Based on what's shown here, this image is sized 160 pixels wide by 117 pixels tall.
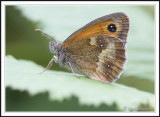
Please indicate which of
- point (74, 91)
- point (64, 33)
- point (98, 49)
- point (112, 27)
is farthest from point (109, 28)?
point (74, 91)

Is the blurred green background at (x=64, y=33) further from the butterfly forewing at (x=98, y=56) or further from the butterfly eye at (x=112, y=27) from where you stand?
the butterfly eye at (x=112, y=27)

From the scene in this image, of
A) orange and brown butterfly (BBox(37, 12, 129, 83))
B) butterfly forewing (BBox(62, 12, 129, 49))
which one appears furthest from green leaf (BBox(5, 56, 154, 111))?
butterfly forewing (BBox(62, 12, 129, 49))

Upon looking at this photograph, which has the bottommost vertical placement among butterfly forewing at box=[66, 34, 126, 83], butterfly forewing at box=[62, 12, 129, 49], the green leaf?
the green leaf

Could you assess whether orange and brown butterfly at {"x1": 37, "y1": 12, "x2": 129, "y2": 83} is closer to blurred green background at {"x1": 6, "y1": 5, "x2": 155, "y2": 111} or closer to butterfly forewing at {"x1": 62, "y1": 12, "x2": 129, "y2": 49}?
butterfly forewing at {"x1": 62, "y1": 12, "x2": 129, "y2": 49}

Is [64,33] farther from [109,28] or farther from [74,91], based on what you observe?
[74,91]

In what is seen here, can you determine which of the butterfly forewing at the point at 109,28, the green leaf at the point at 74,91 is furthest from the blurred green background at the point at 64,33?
the green leaf at the point at 74,91

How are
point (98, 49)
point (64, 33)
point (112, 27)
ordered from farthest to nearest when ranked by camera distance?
1. point (64, 33)
2. point (98, 49)
3. point (112, 27)

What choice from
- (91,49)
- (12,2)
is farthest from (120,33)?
(12,2)

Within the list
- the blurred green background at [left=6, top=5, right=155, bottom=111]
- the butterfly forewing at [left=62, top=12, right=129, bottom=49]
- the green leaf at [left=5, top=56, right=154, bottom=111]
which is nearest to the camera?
the green leaf at [left=5, top=56, right=154, bottom=111]

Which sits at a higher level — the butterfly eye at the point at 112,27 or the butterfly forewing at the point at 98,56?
the butterfly eye at the point at 112,27
